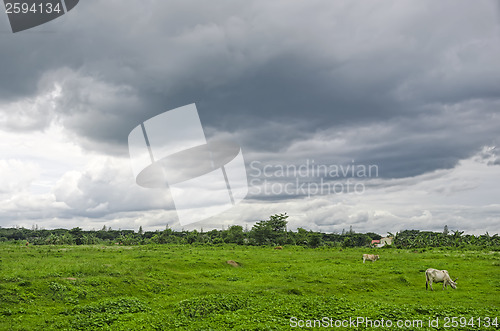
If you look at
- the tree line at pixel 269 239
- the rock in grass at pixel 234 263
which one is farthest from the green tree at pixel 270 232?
the rock in grass at pixel 234 263

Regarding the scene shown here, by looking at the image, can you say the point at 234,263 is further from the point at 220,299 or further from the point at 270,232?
the point at 270,232

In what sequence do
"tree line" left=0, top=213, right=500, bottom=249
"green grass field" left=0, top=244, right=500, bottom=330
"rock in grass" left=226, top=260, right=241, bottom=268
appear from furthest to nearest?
"tree line" left=0, top=213, right=500, bottom=249, "rock in grass" left=226, top=260, right=241, bottom=268, "green grass field" left=0, top=244, right=500, bottom=330

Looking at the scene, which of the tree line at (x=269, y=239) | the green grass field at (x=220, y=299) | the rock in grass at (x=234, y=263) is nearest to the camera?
the green grass field at (x=220, y=299)

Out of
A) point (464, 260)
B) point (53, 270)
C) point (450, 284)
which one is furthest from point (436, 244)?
point (53, 270)

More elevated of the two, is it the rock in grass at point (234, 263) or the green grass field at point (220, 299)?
the green grass field at point (220, 299)

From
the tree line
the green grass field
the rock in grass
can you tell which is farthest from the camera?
the tree line

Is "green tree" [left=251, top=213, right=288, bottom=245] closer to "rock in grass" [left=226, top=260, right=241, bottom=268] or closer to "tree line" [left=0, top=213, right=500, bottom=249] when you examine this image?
"tree line" [left=0, top=213, right=500, bottom=249]

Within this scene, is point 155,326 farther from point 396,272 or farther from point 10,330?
point 396,272

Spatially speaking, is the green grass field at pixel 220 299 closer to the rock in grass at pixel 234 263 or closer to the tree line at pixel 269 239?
the rock in grass at pixel 234 263

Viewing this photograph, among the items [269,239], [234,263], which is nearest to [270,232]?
[269,239]

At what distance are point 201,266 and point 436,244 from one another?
2274 inches

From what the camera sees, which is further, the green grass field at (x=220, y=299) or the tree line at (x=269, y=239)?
the tree line at (x=269, y=239)

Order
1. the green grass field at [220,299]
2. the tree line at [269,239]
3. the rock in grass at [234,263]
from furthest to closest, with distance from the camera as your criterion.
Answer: the tree line at [269,239] < the rock in grass at [234,263] < the green grass field at [220,299]

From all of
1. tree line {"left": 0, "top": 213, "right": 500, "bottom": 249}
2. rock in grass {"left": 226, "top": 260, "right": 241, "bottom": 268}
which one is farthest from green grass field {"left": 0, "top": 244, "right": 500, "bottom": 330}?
tree line {"left": 0, "top": 213, "right": 500, "bottom": 249}
